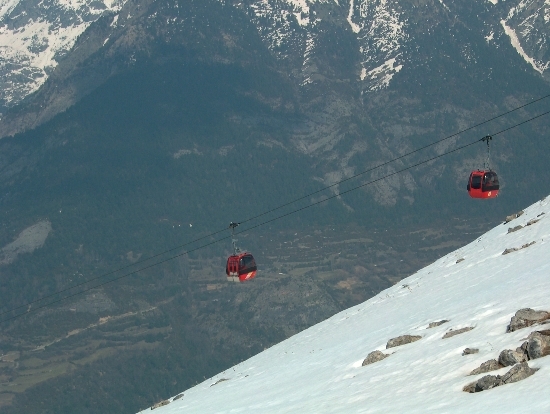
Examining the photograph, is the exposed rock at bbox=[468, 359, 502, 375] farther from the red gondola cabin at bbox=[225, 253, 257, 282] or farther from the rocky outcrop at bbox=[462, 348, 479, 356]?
the red gondola cabin at bbox=[225, 253, 257, 282]

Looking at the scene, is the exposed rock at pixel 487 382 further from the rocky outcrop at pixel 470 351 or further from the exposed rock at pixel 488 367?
the rocky outcrop at pixel 470 351

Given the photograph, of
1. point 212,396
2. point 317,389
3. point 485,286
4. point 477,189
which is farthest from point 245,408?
point 477,189

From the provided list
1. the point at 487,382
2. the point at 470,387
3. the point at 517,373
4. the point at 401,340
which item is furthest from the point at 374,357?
the point at 517,373

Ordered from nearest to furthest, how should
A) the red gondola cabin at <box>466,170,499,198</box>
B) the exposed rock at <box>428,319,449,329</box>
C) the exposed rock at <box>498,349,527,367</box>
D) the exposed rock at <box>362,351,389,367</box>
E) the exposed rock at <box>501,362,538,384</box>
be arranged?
the exposed rock at <box>501,362,538,384</box> < the exposed rock at <box>498,349,527,367</box> < the exposed rock at <box>362,351,389,367</box> < the exposed rock at <box>428,319,449,329</box> < the red gondola cabin at <box>466,170,499,198</box>

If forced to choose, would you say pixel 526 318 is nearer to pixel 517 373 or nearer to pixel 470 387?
pixel 470 387

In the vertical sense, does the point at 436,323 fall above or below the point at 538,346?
below

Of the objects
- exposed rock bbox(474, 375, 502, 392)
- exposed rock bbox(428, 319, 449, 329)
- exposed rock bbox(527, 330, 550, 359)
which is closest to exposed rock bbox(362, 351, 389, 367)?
A: exposed rock bbox(428, 319, 449, 329)
